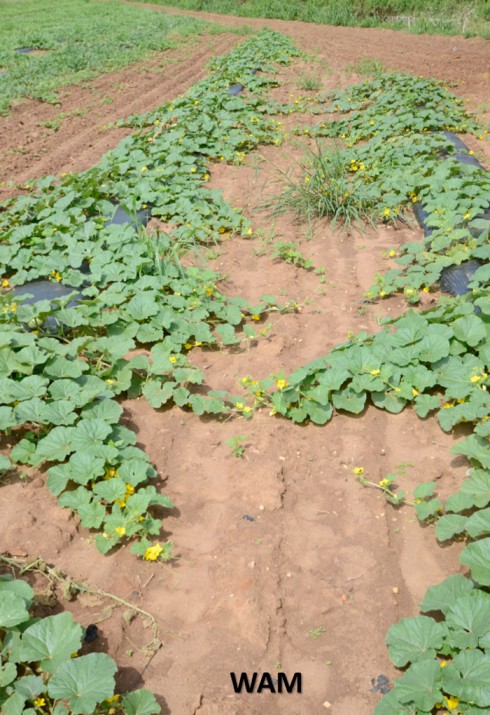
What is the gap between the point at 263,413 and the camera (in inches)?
140

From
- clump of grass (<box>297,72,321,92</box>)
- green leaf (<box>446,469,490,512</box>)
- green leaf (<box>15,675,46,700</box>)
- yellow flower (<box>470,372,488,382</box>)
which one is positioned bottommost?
green leaf (<box>15,675,46,700</box>)

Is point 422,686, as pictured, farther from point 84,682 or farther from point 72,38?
point 72,38

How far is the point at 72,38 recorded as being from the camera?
15367 mm

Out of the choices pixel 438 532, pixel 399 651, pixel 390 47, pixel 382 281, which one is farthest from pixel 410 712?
pixel 390 47

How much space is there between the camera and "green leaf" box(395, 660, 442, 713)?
6.40 ft

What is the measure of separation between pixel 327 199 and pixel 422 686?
15.1 ft

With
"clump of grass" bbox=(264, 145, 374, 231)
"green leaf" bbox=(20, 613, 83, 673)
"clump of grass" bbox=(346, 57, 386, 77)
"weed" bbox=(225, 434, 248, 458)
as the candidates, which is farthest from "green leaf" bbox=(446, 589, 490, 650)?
"clump of grass" bbox=(346, 57, 386, 77)

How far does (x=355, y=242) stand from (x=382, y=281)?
0.93 metres

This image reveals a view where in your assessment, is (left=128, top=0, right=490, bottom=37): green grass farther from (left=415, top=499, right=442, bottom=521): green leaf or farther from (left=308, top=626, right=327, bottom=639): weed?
(left=308, top=626, right=327, bottom=639): weed

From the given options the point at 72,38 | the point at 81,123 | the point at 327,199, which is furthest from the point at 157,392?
the point at 72,38

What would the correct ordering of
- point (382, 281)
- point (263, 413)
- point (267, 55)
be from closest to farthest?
point (263, 413) < point (382, 281) < point (267, 55)

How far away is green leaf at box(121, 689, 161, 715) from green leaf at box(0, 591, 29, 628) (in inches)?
17.4

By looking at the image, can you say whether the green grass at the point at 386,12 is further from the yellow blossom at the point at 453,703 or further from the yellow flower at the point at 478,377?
the yellow blossom at the point at 453,703

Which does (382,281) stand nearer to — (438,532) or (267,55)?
(438,532)
